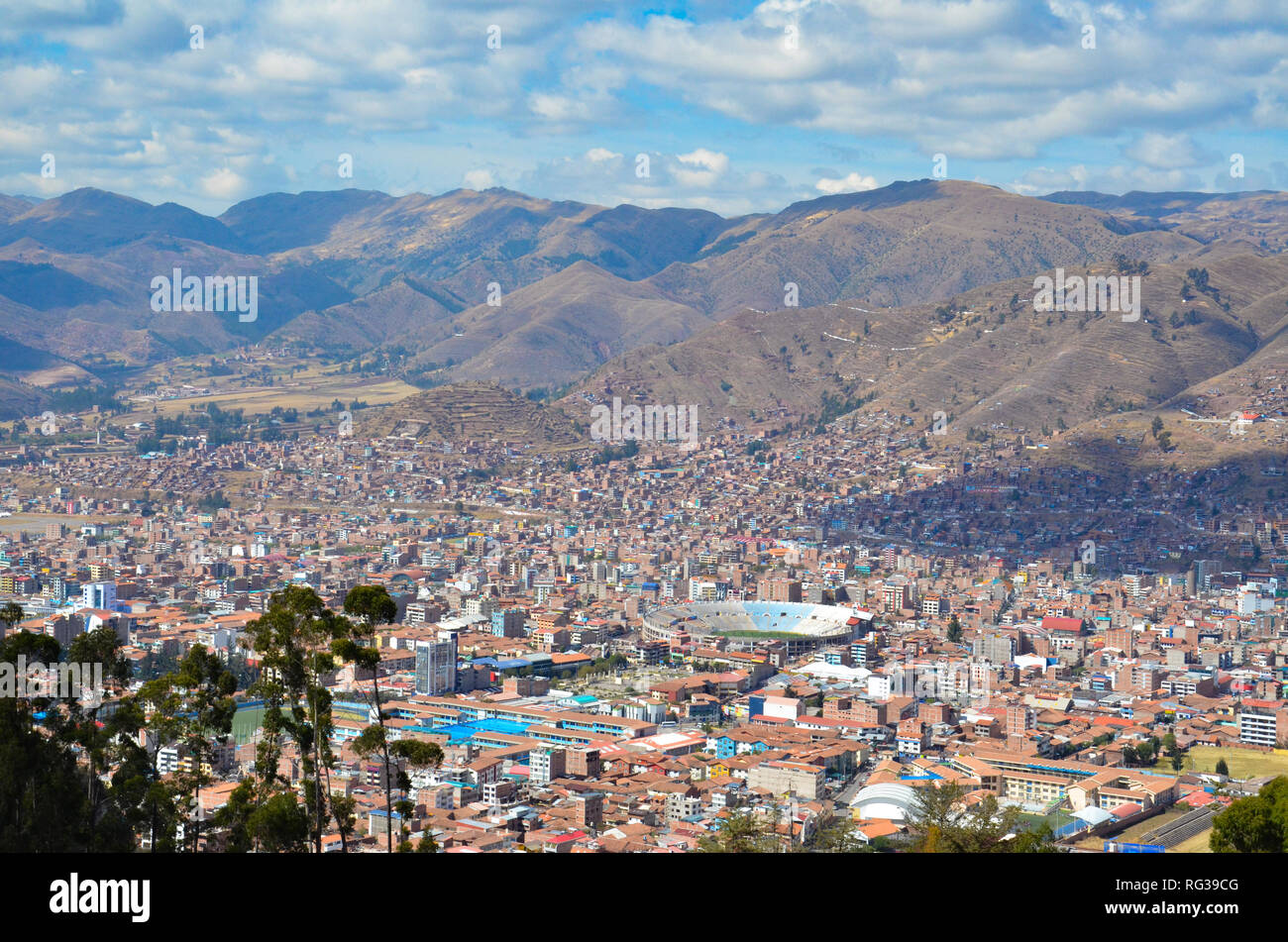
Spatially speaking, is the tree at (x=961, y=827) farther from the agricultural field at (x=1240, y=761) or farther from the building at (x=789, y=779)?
the agricultural field at (x=1240, y=761)

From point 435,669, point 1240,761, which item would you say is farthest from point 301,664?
point 1240,761

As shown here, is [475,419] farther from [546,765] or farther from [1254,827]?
[1254,827]

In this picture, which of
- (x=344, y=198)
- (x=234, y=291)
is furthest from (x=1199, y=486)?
(x=344, y=198)

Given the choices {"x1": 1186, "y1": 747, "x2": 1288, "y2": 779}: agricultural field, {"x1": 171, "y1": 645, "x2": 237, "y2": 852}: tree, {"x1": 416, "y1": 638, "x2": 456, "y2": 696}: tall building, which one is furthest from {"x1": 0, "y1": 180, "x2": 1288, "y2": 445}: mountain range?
{"x1": 171, "y1": 645, "x2": 237, "y2": 852}: tree

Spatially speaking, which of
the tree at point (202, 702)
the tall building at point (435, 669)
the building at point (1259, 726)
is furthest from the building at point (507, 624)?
the tree at point (202, 702)

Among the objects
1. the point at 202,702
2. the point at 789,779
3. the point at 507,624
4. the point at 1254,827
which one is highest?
the point at 202,702

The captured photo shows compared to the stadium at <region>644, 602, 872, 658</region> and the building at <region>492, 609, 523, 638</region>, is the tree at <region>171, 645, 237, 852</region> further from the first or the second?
the stadium at <region>644, 602, 872, 658</region>
